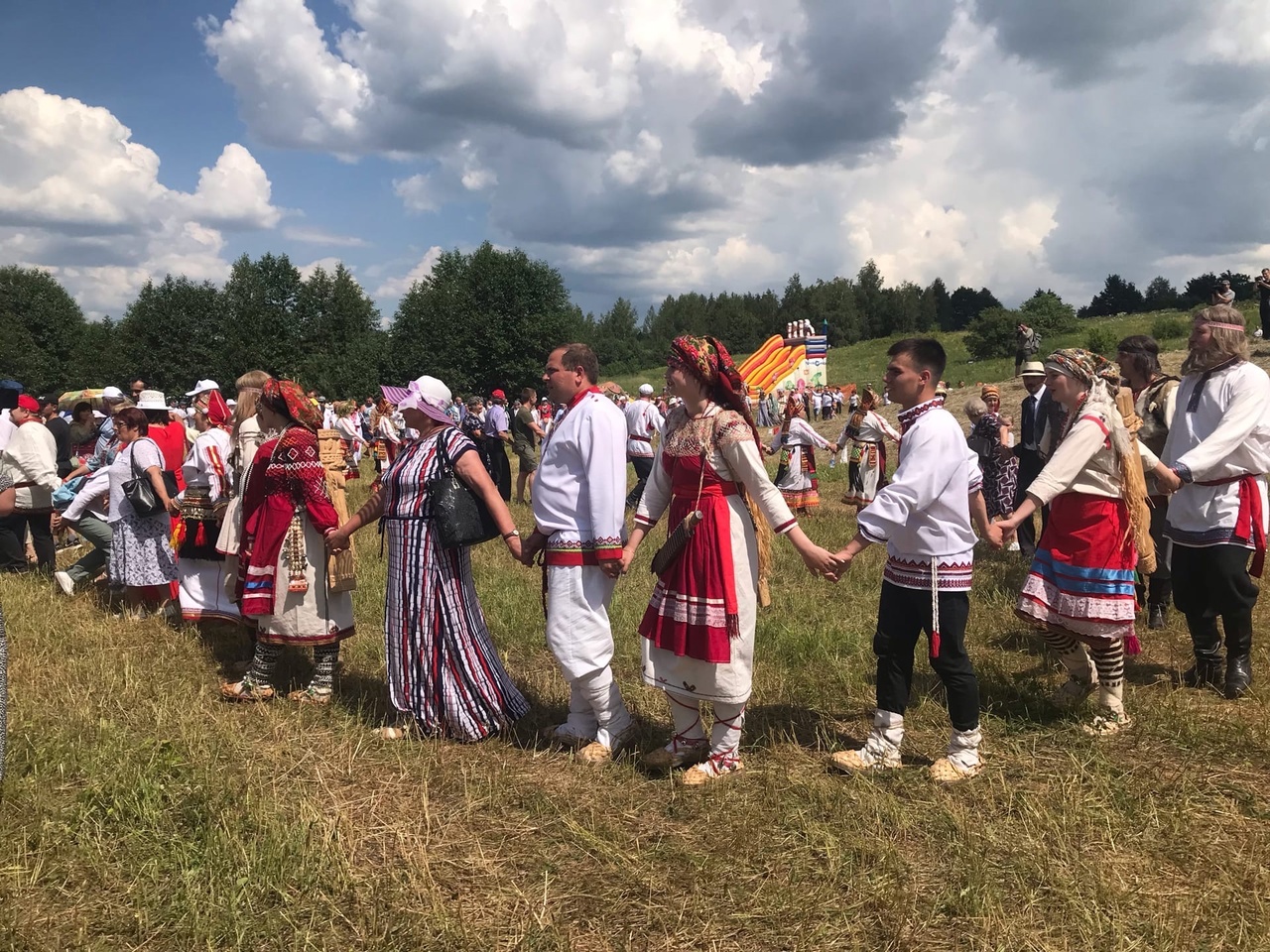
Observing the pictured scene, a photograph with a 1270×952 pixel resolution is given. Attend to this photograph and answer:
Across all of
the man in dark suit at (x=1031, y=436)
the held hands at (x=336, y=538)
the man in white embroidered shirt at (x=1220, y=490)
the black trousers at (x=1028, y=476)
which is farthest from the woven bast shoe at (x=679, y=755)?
the black trousers at (x=1028, y=476)

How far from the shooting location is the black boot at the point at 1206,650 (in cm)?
451

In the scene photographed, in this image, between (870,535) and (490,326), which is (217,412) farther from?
(490,326)

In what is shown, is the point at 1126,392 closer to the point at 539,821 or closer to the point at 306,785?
the point at 539,821

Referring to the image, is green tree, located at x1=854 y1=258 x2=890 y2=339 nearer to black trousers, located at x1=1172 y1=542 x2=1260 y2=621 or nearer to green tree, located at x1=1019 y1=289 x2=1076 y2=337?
green tree, located at x1=1019 y1=289 x2=1076 y2=337

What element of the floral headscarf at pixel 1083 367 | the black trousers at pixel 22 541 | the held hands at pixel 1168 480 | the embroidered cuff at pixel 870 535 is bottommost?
the black trousers at pixel 22 541

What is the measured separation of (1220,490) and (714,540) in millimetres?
2833

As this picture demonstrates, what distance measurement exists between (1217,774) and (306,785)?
3968 mm

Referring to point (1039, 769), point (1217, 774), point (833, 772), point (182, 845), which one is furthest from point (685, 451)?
point (1217, 774)

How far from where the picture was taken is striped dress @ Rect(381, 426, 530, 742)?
407 centimetres

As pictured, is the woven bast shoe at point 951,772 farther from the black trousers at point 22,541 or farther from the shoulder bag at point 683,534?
the black trousers at point 22,541

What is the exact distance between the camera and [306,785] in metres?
3.57

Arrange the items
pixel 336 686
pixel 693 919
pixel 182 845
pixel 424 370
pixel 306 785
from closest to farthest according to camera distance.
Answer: pixel 693 919 < pixel 182 845 < pixel 306 785 < pixel 336 686 < pixel 424 370

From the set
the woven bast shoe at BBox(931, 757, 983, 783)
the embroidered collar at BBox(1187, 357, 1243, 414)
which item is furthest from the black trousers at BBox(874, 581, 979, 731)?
the embroidered collar at BBox(1187, 357, 1243, 414)

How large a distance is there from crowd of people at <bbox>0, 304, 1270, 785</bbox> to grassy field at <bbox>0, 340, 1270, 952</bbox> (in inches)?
10.1
